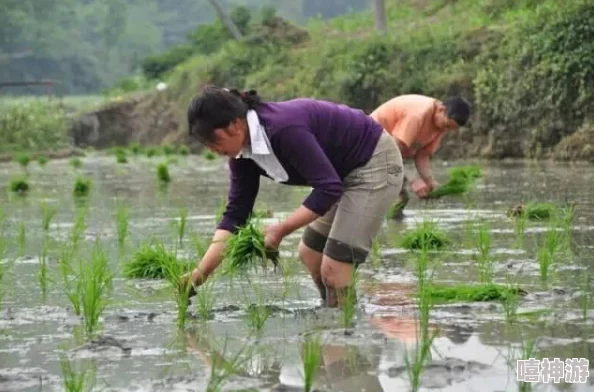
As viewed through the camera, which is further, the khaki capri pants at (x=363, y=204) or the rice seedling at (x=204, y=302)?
the khaki capri pants at (x=363, y=204)

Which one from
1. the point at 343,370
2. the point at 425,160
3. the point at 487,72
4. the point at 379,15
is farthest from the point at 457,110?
the point at 379,15

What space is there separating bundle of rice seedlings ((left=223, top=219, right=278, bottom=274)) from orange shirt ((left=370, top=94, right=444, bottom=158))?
339cm

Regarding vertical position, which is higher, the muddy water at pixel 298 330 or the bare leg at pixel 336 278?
the bare leg at pixel 336 278

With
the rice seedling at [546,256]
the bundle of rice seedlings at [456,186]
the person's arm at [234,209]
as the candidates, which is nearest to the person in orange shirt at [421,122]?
the bundle of rice seedlings at [456,186]

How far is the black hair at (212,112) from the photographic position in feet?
16.5

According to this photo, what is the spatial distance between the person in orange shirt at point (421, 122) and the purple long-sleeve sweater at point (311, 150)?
3239 mm

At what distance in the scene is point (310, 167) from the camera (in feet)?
16.8

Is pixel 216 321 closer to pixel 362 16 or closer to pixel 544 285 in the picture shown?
pixel 544 285

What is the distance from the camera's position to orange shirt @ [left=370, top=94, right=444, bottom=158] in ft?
29.1

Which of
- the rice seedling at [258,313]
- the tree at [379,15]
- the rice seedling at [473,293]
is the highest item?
the tree at [379,15]

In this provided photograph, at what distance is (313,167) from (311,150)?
67 millimetres

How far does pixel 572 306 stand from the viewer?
17.4 ft

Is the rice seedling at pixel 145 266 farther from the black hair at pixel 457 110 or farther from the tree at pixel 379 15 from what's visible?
the tree at pixel 379 15

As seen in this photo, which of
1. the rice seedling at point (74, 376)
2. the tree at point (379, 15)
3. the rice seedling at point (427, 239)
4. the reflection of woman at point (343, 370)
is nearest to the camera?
the rice seedling at point (74, 376)
